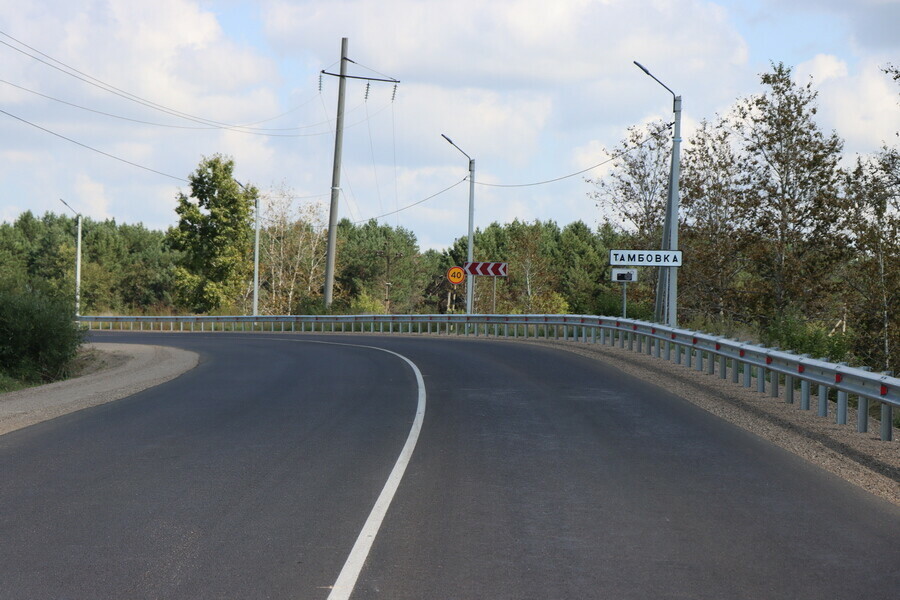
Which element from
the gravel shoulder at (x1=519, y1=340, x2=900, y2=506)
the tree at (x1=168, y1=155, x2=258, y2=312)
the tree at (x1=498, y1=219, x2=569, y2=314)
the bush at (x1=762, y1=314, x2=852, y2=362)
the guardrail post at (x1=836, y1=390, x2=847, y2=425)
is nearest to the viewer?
the gravel shoulder at (x1=519, y1=340, x2=900, y2=506)

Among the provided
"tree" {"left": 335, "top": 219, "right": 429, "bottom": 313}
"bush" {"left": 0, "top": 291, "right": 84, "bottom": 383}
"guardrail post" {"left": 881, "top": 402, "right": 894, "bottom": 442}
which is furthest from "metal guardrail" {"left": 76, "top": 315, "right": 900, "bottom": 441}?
"tree" {"left": 335, "top": 219, "right": 429, "bottom": 313}

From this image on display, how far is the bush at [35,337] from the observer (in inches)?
965

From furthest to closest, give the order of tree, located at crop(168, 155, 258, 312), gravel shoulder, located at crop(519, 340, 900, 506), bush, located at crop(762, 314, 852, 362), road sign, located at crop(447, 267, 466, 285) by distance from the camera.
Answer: tree, located at crop(168, 155, 258, 312) → road sign, located at crop(447, 267, 466, 285) → bush, located at crop(762, 314, 852, 362) → gravel shoulder, located at crop(519, 340, 900, 506)

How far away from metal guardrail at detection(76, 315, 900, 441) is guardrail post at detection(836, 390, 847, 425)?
12mm

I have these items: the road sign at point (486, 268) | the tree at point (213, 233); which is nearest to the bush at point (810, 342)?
the road sign at point (486, 268)

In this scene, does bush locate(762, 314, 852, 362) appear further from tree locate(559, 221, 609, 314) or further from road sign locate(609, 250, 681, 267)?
tree locate(559, 221, 609, 314)

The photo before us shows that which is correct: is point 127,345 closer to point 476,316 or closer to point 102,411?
point 476,316

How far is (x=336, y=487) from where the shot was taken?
8195mm

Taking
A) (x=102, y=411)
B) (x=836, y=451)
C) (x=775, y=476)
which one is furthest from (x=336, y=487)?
(x=102, y=411)

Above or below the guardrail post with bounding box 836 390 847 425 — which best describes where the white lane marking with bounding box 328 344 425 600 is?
below

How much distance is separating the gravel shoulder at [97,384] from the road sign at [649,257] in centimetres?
1135

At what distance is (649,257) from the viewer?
2505cm

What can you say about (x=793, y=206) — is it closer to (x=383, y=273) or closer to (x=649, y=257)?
(x=649, y=257)

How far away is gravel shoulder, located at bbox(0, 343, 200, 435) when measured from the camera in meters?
14.2
